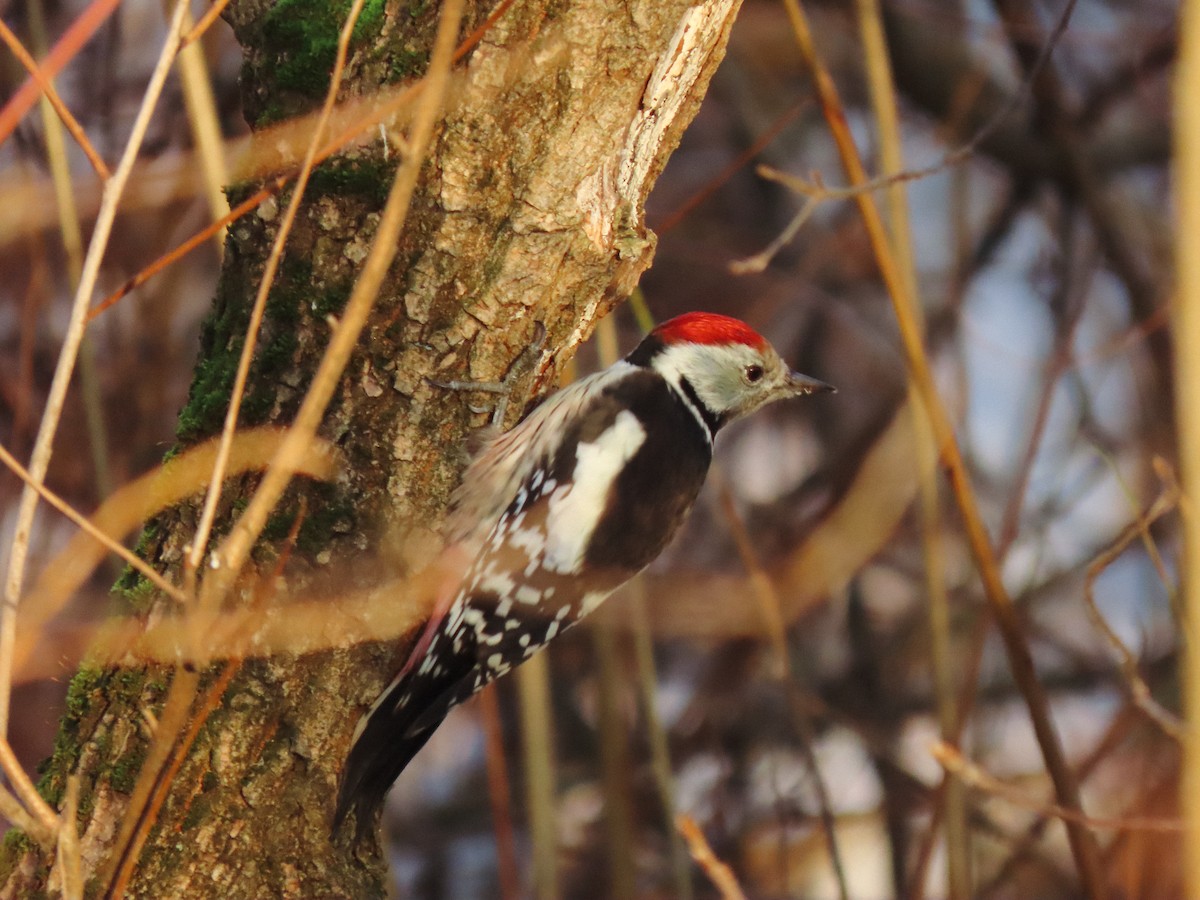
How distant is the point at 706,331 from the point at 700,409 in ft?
0.70

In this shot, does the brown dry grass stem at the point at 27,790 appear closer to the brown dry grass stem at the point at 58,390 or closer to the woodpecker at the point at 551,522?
the brown dry grass stem at the point at 58,390

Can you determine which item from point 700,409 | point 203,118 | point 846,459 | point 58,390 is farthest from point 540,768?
point 846,459

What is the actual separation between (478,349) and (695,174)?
429cm

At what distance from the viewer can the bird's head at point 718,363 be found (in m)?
3.01

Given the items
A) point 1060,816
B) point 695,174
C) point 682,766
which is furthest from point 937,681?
point 695,174

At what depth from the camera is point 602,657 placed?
10.7 feet

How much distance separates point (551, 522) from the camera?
2.56 m

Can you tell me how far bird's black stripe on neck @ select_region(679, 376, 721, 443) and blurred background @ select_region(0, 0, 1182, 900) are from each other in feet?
2.35

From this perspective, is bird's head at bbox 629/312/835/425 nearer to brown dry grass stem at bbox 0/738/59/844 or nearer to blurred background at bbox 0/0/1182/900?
blurred background at bbox 0/0/1182/900

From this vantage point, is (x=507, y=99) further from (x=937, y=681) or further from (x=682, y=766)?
(x=682, y=766)

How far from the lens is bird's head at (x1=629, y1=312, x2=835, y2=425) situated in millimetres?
3012

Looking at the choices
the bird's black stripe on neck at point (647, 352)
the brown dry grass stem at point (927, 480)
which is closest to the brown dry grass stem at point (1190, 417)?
the brown dry grass stem at point (927, 480)

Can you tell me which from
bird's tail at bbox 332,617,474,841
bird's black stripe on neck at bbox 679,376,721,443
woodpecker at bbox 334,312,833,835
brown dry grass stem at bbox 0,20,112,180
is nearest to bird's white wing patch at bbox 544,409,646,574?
woodpecker at bbox 334,312,833,835

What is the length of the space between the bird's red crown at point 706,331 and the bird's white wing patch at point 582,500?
0.48 meters
